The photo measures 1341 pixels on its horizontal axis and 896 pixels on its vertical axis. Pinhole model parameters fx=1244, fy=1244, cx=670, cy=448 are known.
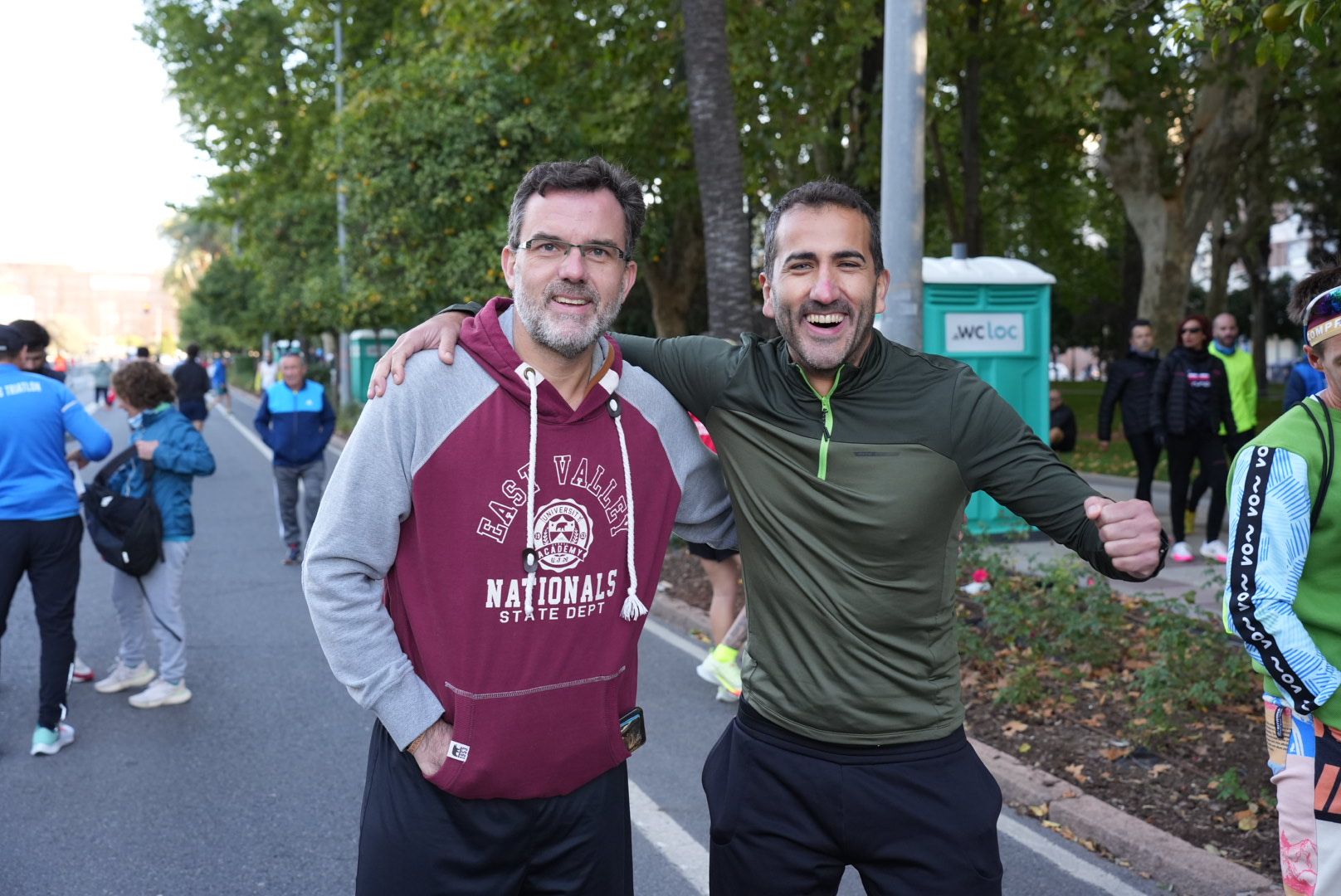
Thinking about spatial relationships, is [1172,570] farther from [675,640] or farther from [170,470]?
[170,470]

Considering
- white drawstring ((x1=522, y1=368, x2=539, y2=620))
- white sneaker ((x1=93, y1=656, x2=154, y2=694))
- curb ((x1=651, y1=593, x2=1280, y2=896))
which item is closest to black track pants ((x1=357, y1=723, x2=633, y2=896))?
white drawstring ((x1=522, y1=368, x2=539, y2=620))

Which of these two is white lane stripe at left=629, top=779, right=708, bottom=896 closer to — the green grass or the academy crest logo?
the academy crest logo

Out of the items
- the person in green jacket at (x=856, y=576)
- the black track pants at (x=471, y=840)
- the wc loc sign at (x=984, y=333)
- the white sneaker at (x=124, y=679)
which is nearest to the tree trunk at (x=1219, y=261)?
the wc loc sign at (x=984, y=333)

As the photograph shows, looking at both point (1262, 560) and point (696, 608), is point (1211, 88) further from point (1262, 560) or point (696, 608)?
point (1262, 560)

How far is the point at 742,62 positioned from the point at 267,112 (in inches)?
611

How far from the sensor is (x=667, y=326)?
23.4 meters

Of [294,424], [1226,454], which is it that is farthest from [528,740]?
[1226,454]

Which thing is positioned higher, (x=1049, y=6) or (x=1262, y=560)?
(x=1049, y=6)

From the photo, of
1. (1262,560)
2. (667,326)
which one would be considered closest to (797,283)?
(1262,560)

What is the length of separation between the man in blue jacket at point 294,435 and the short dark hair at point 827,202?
904 centimetres

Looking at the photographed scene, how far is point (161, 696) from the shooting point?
262 inches

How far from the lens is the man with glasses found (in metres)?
2.31

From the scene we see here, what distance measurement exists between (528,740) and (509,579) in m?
0.30

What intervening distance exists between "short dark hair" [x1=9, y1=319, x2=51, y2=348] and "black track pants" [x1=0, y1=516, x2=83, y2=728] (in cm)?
97
